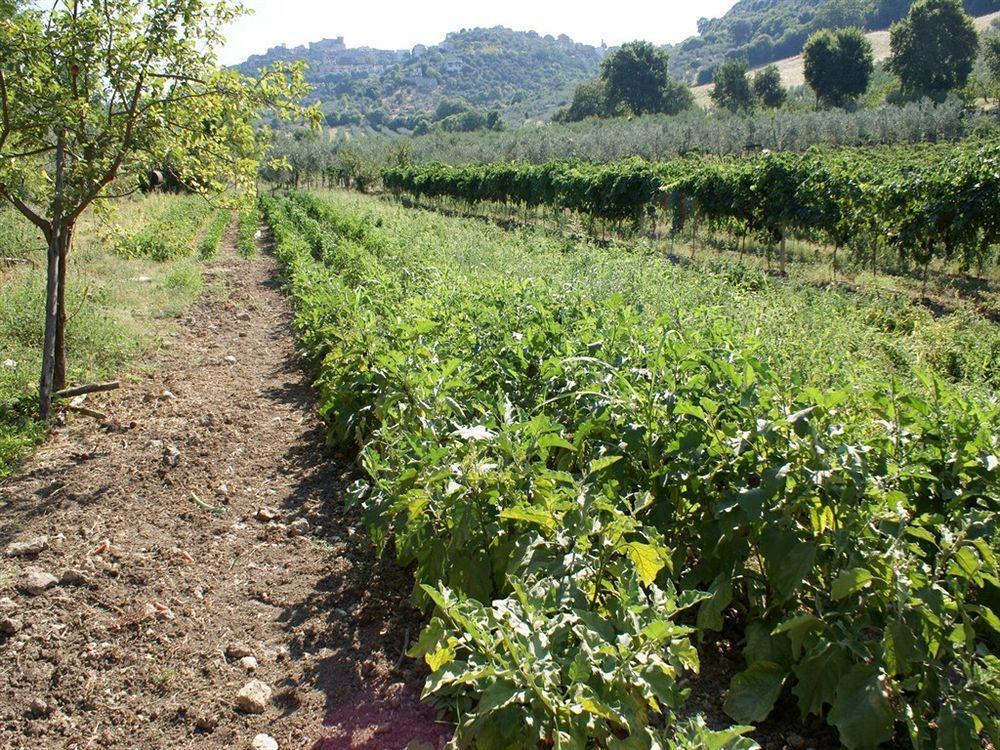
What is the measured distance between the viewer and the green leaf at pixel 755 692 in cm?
238

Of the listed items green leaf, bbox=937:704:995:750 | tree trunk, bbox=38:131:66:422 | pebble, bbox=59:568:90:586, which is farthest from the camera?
tree trunk, bbox=38:131:66:422

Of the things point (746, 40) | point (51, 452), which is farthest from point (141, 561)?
point (746, 40)

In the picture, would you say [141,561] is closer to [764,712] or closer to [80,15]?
[764,712]

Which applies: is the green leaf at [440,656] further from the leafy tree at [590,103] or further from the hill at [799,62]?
the hill at [799,62]

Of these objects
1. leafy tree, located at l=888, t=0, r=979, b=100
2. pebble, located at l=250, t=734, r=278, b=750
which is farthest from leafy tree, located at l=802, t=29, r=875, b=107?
pebble, located at l=250, t=734, r=278, b=750

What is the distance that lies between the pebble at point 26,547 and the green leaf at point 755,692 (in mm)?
3632

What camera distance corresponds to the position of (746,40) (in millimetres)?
173625

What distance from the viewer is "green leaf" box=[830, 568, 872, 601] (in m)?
2.16

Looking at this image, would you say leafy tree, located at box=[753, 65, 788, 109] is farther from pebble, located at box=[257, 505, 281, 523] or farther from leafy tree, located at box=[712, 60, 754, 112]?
pebble, located at box=[257, 505, 281, 523]

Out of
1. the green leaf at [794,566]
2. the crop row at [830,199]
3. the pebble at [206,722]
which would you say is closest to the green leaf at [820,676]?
the green leaf at [794,566]

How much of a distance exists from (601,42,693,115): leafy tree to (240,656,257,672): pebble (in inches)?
3908

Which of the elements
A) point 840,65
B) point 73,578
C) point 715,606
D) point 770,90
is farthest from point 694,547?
point 770,90

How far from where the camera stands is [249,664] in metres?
3.04

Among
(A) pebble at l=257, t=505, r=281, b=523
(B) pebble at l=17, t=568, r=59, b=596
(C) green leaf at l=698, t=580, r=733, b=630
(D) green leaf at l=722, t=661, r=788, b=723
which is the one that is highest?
(C) green leaf at l=698, t=580, r=733, b=630
